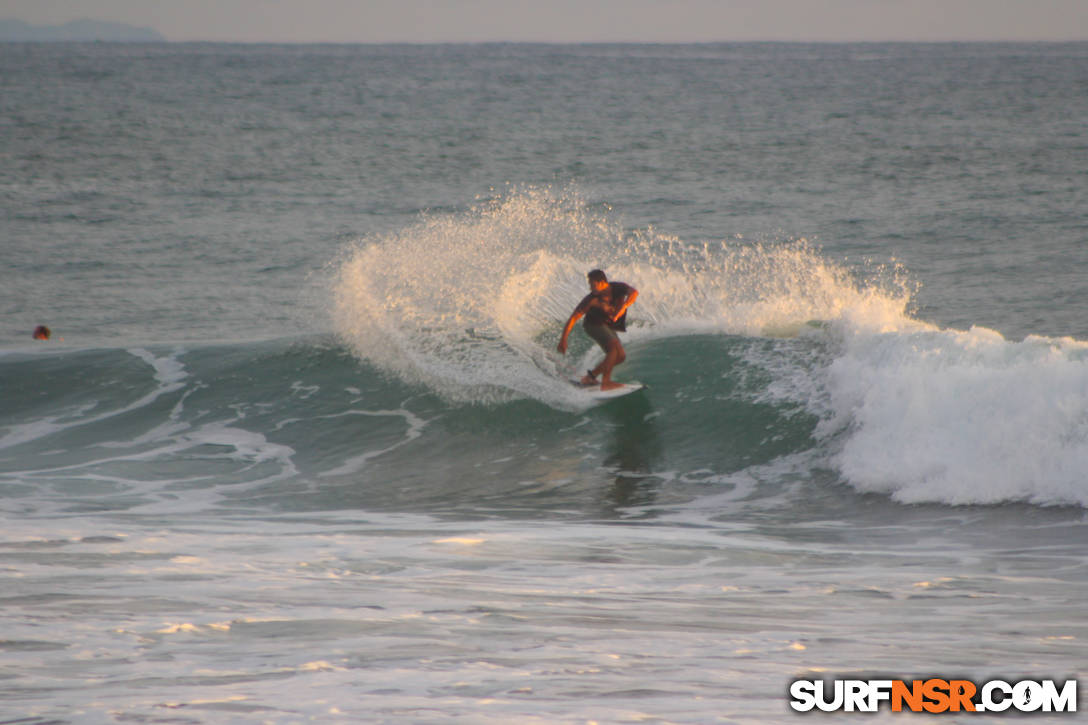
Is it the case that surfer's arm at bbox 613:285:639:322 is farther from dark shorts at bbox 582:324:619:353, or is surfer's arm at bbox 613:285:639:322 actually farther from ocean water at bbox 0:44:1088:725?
ocean water at bbox 0:44:1088:725

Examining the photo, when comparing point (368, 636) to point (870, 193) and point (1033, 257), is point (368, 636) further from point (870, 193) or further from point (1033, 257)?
point (870, 193)

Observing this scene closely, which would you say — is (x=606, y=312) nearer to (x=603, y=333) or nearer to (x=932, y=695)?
(x=603, y=333)

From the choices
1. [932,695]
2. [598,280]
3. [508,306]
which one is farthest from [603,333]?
[932,695]

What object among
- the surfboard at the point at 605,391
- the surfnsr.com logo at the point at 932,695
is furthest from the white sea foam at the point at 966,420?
the surfnsr.com logo at the point at 932,695

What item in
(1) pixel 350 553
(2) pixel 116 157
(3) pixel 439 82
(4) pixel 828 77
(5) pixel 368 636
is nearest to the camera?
(5) pixel 368 636

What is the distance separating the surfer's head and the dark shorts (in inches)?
16.3

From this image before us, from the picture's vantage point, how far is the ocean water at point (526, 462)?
182 inches

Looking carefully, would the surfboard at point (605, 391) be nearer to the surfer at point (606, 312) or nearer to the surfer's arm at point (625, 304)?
the surfer at point (606, 312)

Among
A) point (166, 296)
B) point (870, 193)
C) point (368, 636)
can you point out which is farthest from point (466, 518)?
point (870, 193)

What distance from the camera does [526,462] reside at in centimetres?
1102

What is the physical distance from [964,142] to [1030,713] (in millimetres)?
47171

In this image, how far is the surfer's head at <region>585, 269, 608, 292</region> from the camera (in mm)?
11398

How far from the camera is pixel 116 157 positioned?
4409cm

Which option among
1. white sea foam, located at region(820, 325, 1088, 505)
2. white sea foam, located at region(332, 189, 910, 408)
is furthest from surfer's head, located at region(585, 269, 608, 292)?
white sea foam, located at region(820, 325, 1088, 505)
